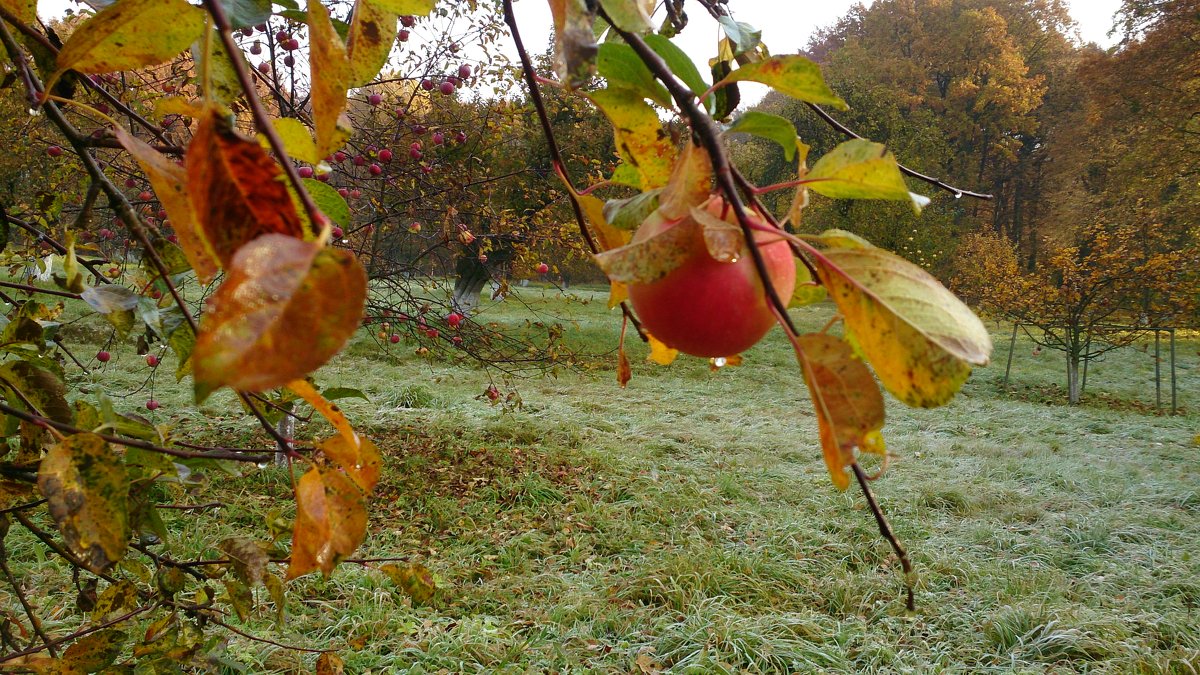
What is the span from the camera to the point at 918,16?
41.5ft

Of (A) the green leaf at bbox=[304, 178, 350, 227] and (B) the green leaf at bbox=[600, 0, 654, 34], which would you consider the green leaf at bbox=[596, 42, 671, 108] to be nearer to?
(B) the green leaf at bbox=[600, 0, 654, 34]

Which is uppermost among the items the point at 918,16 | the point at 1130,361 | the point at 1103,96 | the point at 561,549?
the point at 918,16

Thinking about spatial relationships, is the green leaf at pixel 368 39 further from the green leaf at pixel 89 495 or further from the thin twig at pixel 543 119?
the green leaf at pixel 89 495

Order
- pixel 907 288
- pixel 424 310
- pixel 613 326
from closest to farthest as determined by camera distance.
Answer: pixel 907 288, pixel 424 310, pixel 613 326

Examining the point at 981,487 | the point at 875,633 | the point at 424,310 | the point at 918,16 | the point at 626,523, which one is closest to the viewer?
the point at 875,633

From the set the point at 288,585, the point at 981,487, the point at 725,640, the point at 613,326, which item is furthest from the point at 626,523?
the point at 613,326

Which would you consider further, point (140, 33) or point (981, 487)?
point (981, 487)

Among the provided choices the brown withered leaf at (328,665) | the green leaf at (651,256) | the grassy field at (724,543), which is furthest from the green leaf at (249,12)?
the grassy field at (724,543)

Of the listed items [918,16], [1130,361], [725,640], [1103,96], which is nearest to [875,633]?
[725,640]

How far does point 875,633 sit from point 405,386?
3428 millimetres

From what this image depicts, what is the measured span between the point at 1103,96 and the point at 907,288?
1110cm

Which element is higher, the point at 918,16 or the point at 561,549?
the point at 918,16

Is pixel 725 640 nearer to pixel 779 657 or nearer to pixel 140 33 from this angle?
pixel 779 657

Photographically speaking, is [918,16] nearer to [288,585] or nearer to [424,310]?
[424,310]
